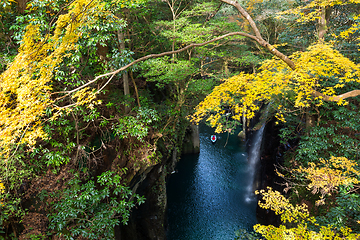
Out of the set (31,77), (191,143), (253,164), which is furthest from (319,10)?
(191,143)

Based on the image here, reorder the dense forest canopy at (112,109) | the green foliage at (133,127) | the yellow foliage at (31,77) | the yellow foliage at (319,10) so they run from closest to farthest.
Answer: the yellow foliage at (31,77)
the dense forest canopy at (112,109)
the yellow foliage at (319,10)
the green foliage at (133,127)

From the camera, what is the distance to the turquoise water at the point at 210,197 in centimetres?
1085

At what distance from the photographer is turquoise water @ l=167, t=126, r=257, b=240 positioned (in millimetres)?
10852

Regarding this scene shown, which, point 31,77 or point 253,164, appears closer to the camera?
point 31,77

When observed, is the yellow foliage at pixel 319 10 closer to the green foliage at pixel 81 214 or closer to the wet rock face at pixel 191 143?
the green foliage at pixel 81 214

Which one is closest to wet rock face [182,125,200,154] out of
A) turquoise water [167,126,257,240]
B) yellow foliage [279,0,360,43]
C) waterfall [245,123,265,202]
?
turquoise water [167,126,257,240]

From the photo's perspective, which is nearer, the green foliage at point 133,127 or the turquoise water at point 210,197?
the green foliage at point 133,127

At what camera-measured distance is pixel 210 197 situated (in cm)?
1329

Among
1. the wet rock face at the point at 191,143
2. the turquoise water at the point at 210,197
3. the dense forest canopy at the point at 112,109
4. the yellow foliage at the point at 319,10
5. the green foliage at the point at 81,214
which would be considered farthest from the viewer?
the wet rock face at the point at 191,143

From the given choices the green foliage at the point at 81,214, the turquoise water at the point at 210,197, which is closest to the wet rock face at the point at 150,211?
the turquoise water at the point at 210,197

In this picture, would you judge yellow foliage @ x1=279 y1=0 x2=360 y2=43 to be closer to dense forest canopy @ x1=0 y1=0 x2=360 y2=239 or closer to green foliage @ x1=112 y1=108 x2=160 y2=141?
dense forest canopy @ x1=0 y1=0 x2=360 y2=239

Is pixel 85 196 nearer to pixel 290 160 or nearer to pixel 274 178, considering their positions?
pixel 290 160

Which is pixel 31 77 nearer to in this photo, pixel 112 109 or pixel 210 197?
pixel 112 109

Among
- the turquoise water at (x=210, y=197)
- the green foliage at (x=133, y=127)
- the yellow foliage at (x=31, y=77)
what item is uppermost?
the yellow foliage at (x=31, y=77)
